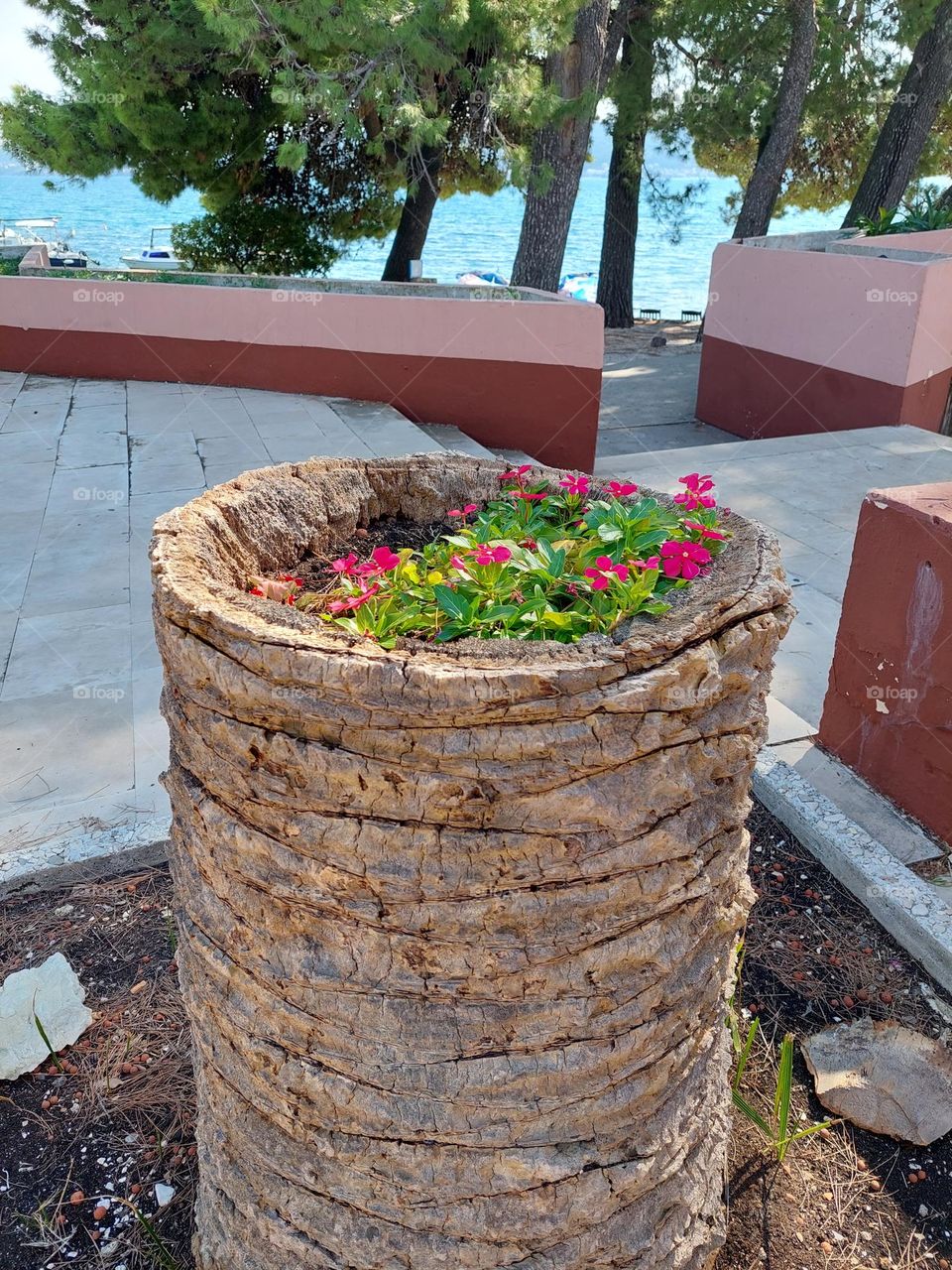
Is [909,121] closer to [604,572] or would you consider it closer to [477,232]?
[604,572]

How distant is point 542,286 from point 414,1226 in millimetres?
10724

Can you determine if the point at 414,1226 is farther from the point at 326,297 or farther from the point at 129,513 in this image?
the point at 326,297

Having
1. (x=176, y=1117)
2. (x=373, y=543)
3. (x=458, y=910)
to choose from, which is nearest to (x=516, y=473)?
(x=373, y=543)

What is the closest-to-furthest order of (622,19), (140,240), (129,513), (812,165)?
(129,513), (622,19), (812,165), (140,240)

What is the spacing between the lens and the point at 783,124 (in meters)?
13.0

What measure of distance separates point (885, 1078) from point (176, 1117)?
1.72m

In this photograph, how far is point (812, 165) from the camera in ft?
57.1

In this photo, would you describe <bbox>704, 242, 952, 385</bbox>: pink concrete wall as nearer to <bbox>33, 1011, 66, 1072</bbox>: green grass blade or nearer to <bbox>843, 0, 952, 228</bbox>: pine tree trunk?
<bbox>843, 0, 952, 228</bbox>: pine tree trunk

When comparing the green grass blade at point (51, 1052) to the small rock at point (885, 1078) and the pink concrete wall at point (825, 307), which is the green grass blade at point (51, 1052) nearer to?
the small rock at point (885, 1078)

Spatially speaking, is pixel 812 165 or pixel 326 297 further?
pixel 812 165

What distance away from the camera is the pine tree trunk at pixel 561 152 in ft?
32.3

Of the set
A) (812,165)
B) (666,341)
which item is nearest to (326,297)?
(666,341)

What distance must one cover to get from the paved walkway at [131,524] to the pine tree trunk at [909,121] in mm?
5887

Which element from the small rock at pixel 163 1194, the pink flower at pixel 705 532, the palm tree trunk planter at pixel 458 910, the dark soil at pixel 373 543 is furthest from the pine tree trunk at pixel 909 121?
the small rock at pixel 163 1194
